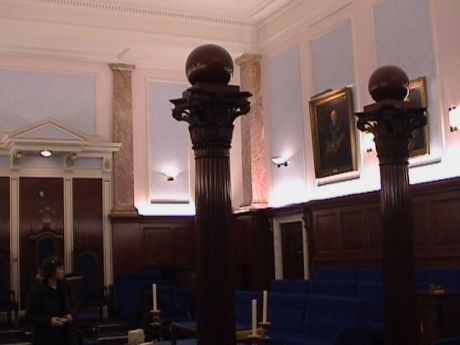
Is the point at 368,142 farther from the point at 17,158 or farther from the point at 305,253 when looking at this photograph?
the point at 17,158

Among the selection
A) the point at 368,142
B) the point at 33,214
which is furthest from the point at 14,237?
the point at 368,142

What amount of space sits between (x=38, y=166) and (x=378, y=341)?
9.17 meters

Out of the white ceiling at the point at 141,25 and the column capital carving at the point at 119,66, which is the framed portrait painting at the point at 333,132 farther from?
the column capital carving at the point at 119,66

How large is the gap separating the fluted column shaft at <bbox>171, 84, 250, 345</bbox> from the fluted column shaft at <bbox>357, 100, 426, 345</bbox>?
5.15 feet

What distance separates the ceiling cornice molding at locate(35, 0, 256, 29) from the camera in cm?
1416

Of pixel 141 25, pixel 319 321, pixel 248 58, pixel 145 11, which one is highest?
pixel 145 11

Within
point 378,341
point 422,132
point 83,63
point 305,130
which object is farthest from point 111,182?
point 378,341

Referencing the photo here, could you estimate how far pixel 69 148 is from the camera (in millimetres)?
14586

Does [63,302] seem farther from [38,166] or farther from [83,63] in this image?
[83,63]

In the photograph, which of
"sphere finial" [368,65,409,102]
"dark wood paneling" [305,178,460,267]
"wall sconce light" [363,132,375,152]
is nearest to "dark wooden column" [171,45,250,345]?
"sphere finial" [368,65,409,102]

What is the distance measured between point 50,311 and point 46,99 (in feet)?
31.8

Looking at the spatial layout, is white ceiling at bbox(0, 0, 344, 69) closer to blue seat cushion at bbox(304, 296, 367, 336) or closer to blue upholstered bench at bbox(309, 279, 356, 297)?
blue upholstered bench at bbox(309, 279, 356, 297)

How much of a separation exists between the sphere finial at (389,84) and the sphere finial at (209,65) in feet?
4.98

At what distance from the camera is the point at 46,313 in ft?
21.0
